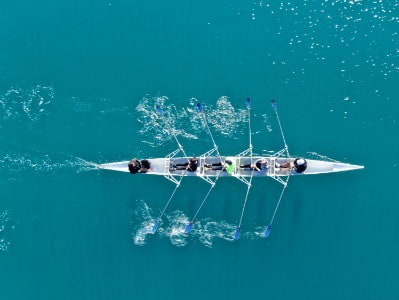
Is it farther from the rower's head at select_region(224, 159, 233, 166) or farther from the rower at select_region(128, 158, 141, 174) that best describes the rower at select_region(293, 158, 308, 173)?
the rower at select_region(128, 158, 141, 174)

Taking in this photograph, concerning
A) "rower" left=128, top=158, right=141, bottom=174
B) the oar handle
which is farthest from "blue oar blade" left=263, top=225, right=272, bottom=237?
the oar handle

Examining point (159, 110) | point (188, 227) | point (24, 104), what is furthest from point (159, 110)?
point (24, 104)

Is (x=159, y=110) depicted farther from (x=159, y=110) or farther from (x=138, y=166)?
(x=138, y=166)

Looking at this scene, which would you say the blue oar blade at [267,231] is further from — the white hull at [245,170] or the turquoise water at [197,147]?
the white hull at [245,170]

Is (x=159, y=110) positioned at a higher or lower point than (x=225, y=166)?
higher

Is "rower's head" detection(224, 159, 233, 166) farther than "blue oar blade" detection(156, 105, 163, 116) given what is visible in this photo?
No

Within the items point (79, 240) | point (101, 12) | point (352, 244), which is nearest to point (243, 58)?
point (101, 12)
